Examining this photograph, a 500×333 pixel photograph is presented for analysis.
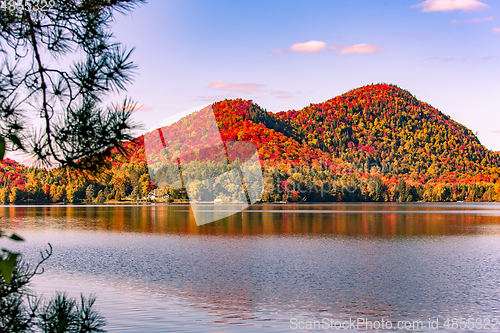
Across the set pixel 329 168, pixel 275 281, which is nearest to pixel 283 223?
pixel 275 281

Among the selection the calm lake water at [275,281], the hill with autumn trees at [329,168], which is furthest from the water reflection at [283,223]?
the hill with autumn trees at [329,168]

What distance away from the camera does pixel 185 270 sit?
57.7ft

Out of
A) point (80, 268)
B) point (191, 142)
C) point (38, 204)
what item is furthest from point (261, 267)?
point (38, 204)

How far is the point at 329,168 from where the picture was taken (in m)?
132

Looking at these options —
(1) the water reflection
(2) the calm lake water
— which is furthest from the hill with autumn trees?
(2) the calm lake water

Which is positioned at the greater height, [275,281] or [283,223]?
[275,281]

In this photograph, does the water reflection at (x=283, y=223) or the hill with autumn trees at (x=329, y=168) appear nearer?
the water reflection at (x=283, y=223)

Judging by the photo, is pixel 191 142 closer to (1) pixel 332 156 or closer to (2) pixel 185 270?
(2) pixel 185 270

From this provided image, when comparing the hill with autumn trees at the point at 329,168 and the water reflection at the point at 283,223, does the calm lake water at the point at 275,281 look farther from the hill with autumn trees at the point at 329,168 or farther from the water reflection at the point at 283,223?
the hill with autumn trees at the point at 329,168

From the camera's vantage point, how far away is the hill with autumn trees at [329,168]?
320ft

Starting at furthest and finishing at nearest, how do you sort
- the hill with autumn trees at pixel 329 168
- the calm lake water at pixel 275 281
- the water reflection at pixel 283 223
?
the hill with autumn trees at pixel 329 168 < the water reflection at pixel 283 223 < the calm lake water at pixel 275 281

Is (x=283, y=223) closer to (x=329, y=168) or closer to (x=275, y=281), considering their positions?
(x=275, y=281)

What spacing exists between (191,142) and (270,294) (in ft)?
256

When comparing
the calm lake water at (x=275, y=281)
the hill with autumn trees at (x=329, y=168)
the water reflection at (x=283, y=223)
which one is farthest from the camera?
the hill with autumn trees at (x=329, y=168)
